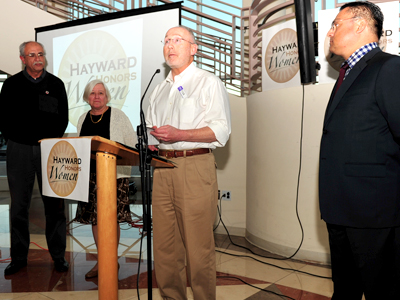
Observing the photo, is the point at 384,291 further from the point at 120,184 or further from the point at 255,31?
the point at 255,31

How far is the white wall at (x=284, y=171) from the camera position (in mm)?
2967

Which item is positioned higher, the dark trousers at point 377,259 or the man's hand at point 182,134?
the man's hand at point 182,134

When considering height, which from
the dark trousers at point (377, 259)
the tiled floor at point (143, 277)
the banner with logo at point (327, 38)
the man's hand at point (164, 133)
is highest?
the banner with logo at point (327, 38)

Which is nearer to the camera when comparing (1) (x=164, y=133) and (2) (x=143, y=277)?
(1) (x=164, y=133)

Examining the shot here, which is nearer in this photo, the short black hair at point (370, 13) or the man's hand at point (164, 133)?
the short black hair at point (370, 13)

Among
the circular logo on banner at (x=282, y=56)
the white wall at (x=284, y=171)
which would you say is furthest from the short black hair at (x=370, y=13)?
the circular logo on banner at (x=282, y=56)

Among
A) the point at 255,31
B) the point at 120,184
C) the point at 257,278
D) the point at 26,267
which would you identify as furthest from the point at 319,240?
the point at 26,267

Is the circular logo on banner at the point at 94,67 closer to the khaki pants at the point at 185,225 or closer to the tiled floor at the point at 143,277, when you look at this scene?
the tiled floor at the point at 143,277

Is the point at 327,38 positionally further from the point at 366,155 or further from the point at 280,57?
the point at 366,155

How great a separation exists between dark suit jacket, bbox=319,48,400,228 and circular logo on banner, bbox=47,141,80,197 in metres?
1.09

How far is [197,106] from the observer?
2.00 m

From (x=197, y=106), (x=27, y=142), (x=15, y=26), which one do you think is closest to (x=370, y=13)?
(x=197, y=106)

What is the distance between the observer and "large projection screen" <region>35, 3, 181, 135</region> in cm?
372

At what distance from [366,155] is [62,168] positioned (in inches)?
49.5
